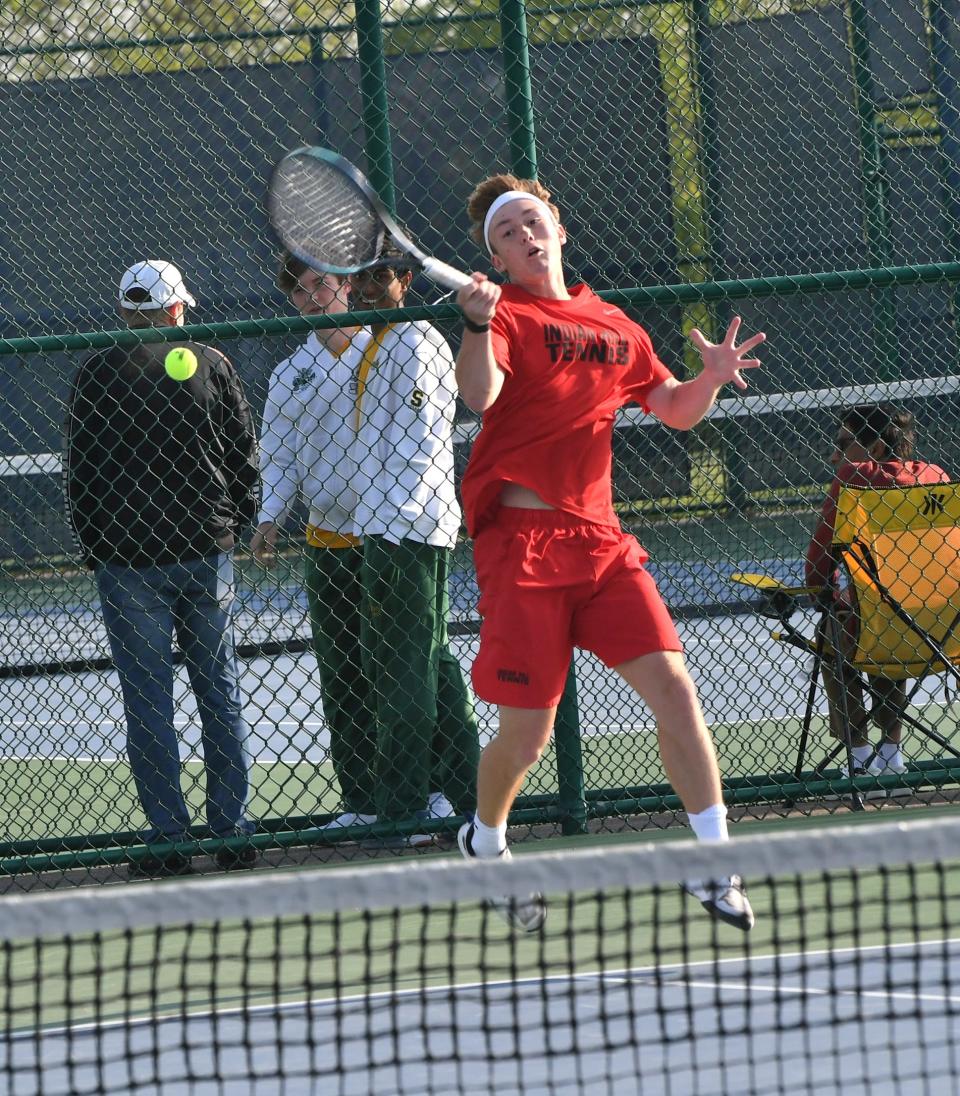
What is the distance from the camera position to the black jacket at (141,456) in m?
5.18

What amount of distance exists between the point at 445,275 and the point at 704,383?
0.83 meters

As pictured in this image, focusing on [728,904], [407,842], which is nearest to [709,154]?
[407,842]

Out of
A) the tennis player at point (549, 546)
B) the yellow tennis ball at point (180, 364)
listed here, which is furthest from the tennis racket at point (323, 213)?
the yellow tennis ball at point (180, 364)

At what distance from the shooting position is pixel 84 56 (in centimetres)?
965

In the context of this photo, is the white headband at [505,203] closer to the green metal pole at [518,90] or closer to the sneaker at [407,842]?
the green metal pole at [518,90]

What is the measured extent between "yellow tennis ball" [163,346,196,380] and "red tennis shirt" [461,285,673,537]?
4.37 feet

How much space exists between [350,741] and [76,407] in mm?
1296

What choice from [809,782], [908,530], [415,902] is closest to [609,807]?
[809,782]

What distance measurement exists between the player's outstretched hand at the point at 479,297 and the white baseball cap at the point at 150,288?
5.47ft

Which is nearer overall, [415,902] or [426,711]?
[415,902]

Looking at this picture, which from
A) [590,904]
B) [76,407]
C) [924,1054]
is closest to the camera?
[924,1054]

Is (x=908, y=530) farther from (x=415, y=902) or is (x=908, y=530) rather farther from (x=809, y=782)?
(x=415, y=902)

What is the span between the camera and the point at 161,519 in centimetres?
520

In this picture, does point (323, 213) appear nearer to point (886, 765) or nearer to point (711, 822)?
point (711, 822)
